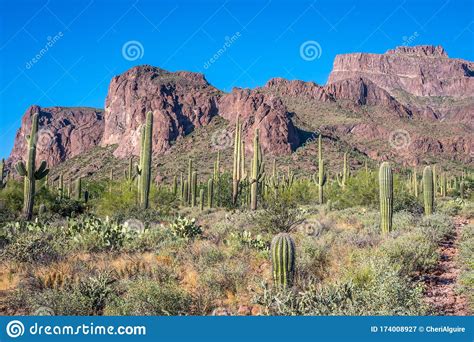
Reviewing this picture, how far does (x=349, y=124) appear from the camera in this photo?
112 meters

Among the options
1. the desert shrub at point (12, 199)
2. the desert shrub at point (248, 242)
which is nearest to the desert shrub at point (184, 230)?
the desert shrub at point (248, 242)

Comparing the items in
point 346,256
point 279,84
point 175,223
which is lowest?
point 346,256

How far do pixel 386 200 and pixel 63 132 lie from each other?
16568 cm

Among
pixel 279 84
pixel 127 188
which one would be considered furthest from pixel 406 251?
pixel 279 84

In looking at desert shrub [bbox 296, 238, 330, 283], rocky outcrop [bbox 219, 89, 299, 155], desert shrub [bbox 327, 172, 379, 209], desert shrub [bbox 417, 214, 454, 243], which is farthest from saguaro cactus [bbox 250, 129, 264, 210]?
rocky outcrop [bbox 219, 89, 299, 155]

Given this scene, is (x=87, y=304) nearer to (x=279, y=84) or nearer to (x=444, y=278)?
(x=444, y=278)

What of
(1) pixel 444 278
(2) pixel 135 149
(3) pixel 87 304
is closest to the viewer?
(3) pixel 87 304

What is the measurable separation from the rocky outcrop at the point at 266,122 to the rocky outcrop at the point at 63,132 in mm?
66437

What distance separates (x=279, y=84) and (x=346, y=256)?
462 ft

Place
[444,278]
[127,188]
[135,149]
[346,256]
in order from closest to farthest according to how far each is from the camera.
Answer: [444,278] → [346,256] → [127,188] → [135,149]

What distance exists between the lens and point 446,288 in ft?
24.2

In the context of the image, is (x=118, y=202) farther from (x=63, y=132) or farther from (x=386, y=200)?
(x=63, y=132)

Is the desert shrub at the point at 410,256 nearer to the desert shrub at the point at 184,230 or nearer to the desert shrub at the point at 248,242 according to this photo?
the desert shrub at the point at 248,242
